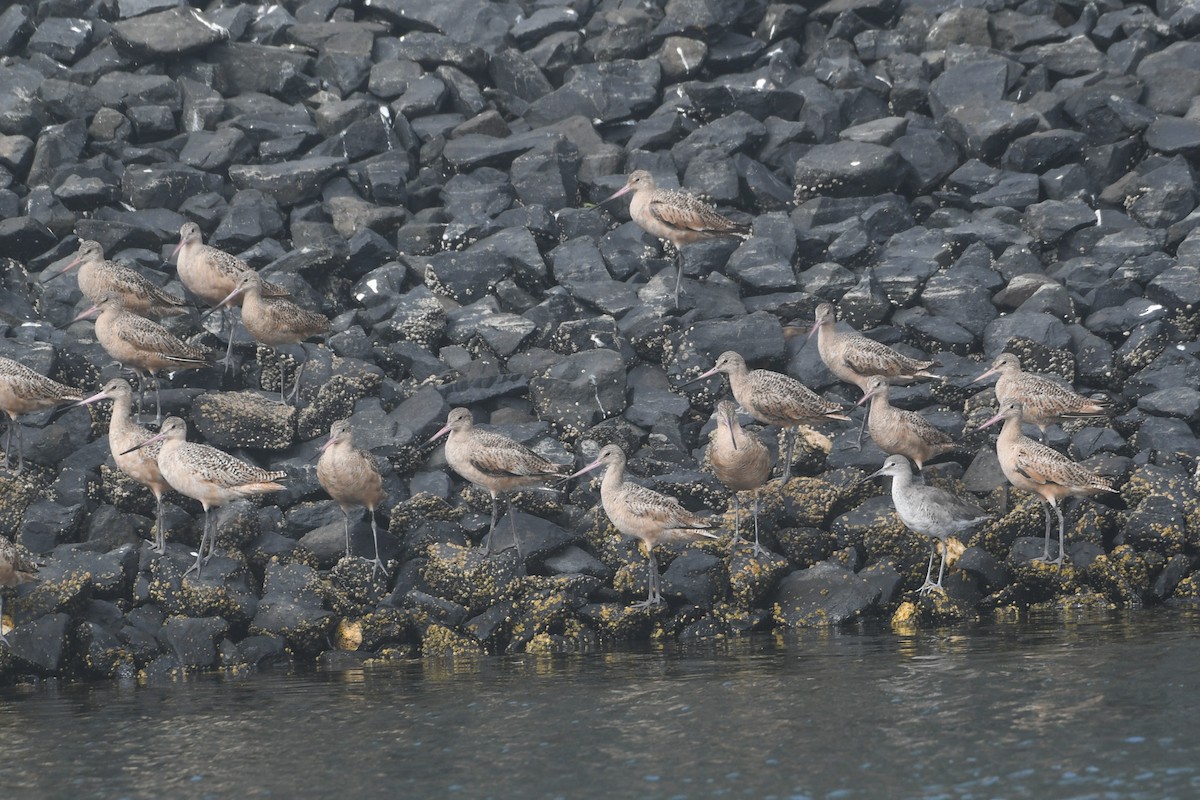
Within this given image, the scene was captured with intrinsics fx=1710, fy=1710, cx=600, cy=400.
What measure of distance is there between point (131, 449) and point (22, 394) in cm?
200

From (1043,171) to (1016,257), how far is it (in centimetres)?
328

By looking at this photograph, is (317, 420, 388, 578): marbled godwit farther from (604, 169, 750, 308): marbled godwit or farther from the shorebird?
(604, 169, 750, 308): marbled godwit

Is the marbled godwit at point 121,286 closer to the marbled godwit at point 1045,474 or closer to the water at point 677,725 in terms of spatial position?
the water at point 677,725

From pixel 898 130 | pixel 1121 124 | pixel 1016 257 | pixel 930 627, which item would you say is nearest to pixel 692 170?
pixel 898 130

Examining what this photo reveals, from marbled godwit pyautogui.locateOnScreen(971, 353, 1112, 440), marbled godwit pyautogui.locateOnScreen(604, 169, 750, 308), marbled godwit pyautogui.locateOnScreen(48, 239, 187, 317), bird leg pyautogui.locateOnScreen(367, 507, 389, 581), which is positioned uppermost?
marbled godwit pyautogui.locateOnScreen(604, 169, 750, 308)

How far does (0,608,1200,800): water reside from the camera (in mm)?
11188

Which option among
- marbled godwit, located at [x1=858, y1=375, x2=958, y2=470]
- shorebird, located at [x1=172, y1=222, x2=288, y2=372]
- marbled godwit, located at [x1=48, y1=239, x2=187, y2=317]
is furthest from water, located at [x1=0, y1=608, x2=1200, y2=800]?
shorebird, located at [x1=172, y1=222, x2=288, y2=372]

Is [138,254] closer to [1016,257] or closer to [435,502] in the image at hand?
[435,502]

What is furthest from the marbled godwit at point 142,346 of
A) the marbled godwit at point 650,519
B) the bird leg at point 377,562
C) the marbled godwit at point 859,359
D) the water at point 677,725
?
the marbled godwit at point 859,359

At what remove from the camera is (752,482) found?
17297 millimetres

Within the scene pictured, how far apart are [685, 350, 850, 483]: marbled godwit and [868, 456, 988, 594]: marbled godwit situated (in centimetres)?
179

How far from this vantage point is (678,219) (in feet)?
71.2

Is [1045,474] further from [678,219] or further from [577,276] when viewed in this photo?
[577,276]

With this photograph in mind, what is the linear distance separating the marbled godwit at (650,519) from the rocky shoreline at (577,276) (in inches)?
7.6
